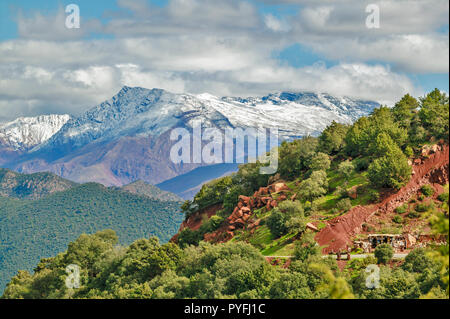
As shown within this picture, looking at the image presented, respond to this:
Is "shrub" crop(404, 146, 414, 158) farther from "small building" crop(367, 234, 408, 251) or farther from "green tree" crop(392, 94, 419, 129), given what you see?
"small building" crop(367, 234, 408, 251)

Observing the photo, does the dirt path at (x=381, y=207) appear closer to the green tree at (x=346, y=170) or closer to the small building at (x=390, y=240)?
the small building at (x=390, y=240)

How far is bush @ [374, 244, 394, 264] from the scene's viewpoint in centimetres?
7012

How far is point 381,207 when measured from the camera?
8388cm

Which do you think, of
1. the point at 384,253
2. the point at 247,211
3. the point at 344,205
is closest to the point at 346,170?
the point at 344,205

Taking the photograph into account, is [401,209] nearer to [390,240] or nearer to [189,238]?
[390,240]

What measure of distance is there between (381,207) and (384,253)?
1471 cm

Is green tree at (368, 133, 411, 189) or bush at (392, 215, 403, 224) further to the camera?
green tree at (368, 133, 411, 189)

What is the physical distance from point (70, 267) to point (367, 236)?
49.9 meters

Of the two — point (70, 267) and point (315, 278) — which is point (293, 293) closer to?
point (315, 278)

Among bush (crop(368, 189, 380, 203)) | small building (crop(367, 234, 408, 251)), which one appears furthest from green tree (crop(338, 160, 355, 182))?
small building (crop(367, 234, 408, 251))

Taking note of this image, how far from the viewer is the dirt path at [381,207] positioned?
79.0m

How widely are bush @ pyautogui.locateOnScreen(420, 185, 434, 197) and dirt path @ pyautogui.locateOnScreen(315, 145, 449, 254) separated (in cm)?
98

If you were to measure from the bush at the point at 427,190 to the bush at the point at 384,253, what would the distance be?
16.5 meters
